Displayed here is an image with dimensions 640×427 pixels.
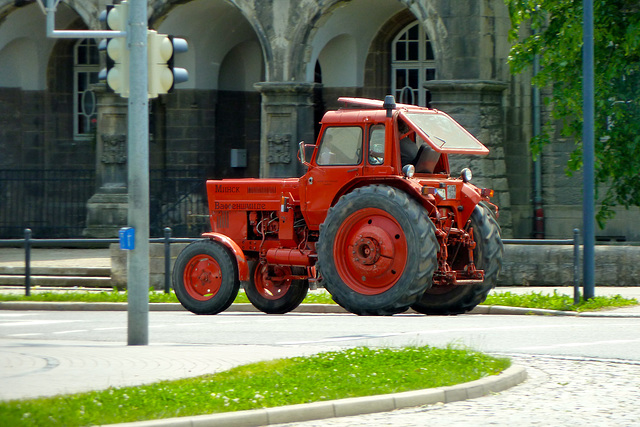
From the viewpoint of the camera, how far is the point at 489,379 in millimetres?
9203

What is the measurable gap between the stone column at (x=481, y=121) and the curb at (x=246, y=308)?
780cm

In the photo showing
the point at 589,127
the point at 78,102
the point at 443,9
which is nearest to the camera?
the point at 589,127

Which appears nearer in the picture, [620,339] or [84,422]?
[84,422]

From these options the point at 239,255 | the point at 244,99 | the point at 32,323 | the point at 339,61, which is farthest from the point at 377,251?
the point at 244,99

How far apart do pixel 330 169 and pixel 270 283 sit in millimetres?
1903

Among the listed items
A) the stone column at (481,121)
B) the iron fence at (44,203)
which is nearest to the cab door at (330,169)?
the stone column at (481,121)

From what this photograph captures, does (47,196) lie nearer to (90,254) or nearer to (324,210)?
(90,254)

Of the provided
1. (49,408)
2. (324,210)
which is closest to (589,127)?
(324,210)

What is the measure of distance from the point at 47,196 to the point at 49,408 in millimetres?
22974

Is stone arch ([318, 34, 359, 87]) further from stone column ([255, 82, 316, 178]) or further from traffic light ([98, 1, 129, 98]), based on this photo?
traffic light ([98, 1, 129, 98])

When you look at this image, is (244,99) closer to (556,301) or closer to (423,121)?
(556,301)

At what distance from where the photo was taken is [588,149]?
16.1 meters

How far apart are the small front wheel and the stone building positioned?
30.2 feet

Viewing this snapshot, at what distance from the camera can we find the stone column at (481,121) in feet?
78.3
